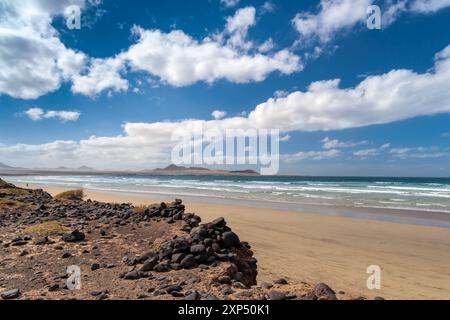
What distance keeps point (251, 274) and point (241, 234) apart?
601 cm

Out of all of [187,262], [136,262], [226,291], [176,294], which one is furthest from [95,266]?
[226,291]

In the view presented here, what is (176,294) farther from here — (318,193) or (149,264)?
(318,193)

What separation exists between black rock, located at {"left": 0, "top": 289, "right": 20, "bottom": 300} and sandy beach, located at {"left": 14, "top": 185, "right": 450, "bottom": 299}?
5293mm

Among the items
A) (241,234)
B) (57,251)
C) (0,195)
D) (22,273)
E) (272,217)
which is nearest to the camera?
(22,273)

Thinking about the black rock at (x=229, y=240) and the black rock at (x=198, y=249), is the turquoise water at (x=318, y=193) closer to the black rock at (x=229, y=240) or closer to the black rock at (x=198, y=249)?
the black rock at (x=229, y=240)

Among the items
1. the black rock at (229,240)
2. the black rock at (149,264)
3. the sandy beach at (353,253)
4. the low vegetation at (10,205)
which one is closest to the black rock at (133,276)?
the black rock at (149,264)

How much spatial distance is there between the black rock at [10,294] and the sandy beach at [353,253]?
529 cm

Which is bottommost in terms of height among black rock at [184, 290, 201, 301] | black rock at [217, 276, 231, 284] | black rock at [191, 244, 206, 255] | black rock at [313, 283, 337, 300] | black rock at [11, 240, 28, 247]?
black rock at [11, 240, 28, 247]

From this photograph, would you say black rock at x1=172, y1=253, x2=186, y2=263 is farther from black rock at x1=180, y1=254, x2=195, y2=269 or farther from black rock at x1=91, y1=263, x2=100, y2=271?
black rock at x1=91, y1=263, x2=100, y2=271

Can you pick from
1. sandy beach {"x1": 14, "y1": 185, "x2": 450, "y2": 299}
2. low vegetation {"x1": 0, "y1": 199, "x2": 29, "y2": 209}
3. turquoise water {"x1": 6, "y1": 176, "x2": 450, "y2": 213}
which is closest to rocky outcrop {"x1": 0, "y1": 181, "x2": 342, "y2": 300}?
sandy beach {"x1": 14, "y1": 185, "x2": 450, "y2": 299}

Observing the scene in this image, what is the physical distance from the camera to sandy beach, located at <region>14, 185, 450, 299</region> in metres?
7.47
